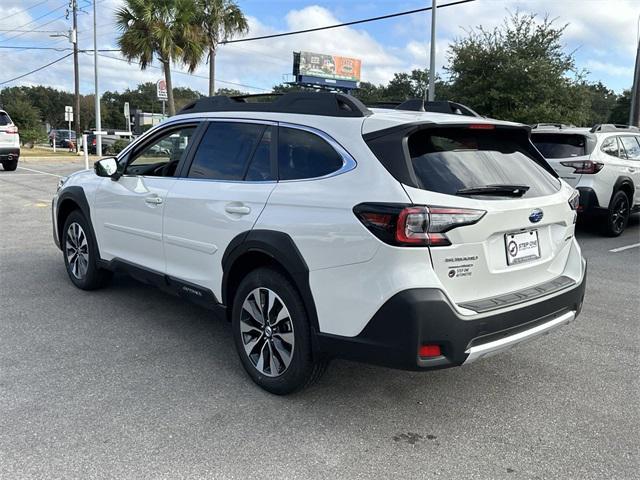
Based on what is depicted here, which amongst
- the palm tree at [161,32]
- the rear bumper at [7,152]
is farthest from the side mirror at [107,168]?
the palm tree at [161,32]

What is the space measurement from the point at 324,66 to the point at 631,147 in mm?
47188

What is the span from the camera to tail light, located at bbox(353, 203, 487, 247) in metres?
2.71

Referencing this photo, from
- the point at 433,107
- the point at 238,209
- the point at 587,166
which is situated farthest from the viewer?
the point at 587,166

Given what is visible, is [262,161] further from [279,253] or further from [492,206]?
[492,206]

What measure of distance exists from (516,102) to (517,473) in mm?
19206

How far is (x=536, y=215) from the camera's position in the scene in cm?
322

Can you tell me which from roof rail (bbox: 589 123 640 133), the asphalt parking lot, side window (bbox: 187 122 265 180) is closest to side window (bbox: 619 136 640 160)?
roof rail (bbox: 589 123 640 133)

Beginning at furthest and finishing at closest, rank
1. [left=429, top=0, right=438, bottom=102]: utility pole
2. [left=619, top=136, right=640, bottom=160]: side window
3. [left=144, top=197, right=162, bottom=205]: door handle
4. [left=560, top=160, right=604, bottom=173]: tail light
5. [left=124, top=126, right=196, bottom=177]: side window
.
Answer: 1. [left=429, top=0, right=438, bottom=102]: utility pole
2. [left=619, top=136, right=640, bottom=160]: side window
3. [left=560, top=160, right=604, bottom=173]: tail light
4. [left=124, top=126, right=196, bottom=177]: side window
5. [left=144, top=197, right=162, bottom=205]: door handle

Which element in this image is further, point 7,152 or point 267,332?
point 7,152

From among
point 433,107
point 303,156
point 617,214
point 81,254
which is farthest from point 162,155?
point 617,214

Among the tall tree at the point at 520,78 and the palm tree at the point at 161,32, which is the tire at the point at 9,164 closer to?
the palm tree at the point at 161,32

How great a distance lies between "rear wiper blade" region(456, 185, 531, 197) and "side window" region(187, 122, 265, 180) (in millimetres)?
1426

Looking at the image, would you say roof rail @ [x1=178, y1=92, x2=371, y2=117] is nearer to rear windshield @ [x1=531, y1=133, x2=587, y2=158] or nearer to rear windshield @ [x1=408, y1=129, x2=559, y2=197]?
rear windshield @ [x1=408, y1=129, x2=559, y2=197]

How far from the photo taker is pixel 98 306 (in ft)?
16.5
